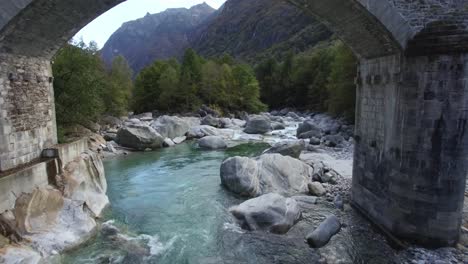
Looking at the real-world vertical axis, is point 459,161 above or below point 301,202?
above

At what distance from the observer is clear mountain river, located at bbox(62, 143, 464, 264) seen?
6.42 meters

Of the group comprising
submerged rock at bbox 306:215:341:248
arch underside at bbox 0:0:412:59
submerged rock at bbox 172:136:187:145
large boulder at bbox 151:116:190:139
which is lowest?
submerged rock at bbox 306:215:341:248

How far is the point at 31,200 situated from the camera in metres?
6.82

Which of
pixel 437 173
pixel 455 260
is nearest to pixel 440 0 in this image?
pixel 437 173

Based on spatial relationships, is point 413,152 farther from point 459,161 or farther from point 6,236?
point 6,236

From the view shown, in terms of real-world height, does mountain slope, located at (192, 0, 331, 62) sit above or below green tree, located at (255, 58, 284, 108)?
above

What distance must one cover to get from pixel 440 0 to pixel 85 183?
949cm

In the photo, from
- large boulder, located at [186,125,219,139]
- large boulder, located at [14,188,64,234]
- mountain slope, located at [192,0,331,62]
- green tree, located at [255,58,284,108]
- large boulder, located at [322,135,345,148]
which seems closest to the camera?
large boulder, located at [14,188,64,234]

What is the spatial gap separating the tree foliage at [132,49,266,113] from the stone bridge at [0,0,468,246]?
27480 mm

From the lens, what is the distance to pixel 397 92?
21.5 feet

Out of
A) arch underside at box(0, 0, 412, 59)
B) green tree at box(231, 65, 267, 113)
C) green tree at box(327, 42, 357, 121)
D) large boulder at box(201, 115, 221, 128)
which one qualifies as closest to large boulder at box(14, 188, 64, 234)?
arch underside at box(0, 0, 412, 59)

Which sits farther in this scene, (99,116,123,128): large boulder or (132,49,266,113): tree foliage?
(132,49,266,113): tree foliage

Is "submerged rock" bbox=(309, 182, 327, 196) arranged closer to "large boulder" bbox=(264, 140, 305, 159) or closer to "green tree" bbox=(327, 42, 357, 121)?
"large boulder" bbox=(264, 140, 305, 159)

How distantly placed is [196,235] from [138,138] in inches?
442
